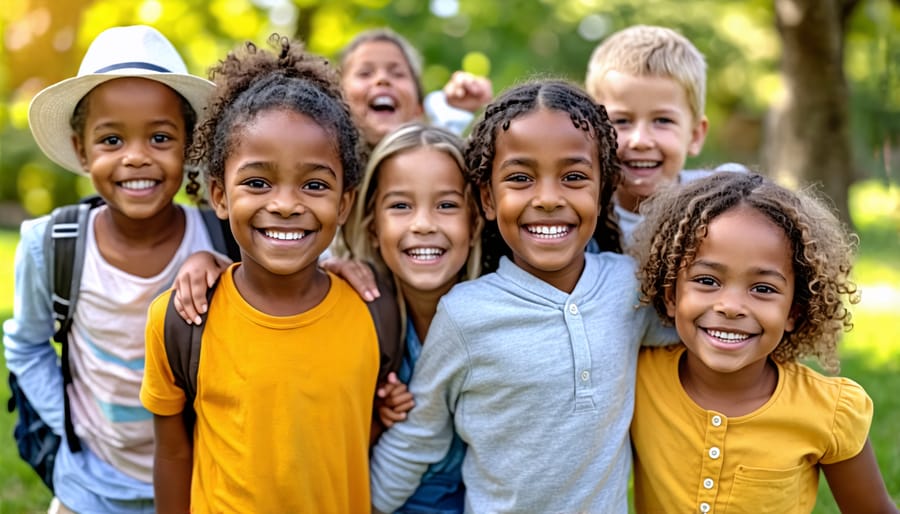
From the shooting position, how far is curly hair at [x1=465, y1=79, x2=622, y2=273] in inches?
107

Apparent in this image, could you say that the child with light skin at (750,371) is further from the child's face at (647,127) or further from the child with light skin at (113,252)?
the child with light skin at (113,252)

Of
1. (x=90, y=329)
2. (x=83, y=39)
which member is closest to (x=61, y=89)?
(x=90, y=329)

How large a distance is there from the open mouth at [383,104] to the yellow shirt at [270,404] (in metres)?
1.57

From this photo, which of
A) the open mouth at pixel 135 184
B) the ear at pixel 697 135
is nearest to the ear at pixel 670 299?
the ear at pixel 697 135

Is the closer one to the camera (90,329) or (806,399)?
(806,399)

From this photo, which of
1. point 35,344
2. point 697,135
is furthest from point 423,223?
point 35,344

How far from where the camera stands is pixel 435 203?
291cm

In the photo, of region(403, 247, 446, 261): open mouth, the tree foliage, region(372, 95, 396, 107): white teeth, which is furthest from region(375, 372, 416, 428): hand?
the tree foliage

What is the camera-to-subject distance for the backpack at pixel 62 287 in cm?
297

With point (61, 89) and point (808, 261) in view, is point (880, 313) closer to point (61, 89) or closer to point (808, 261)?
point (808, 261)

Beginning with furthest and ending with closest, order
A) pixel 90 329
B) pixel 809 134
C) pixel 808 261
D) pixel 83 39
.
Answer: pixel 809 134 < pixel 83 39 < pixel 90 329 < pixel 808 261

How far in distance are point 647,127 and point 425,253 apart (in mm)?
1072

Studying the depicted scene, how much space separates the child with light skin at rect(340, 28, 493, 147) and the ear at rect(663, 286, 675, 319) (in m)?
1.62

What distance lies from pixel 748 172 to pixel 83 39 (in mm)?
7524
